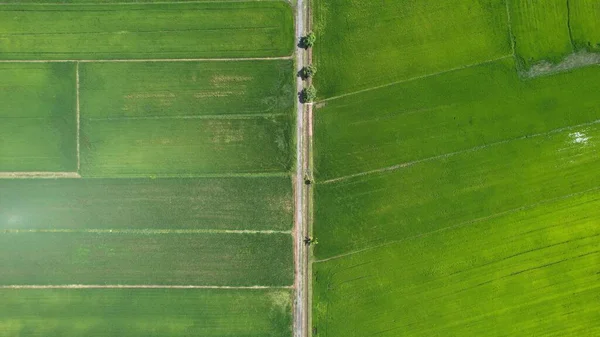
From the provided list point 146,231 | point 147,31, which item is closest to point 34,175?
point 146,231

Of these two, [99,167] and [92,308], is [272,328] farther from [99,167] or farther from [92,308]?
[99,167]

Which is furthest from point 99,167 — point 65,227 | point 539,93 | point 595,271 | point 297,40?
point 595,271

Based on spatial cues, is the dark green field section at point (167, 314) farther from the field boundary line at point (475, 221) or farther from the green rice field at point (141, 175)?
the field boundary line at point (475, 221)

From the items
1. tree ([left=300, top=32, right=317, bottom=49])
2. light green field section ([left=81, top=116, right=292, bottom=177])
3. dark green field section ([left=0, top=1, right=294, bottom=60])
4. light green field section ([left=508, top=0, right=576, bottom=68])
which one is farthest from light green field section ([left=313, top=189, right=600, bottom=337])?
dark green field section ([left=0, top=1, right=294, bottom=60])

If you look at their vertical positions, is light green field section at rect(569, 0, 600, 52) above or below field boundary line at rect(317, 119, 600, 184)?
above

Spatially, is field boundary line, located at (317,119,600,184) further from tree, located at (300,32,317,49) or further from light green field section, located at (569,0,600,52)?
tree, located at (300,32,317,49)

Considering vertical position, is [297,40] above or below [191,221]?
above
